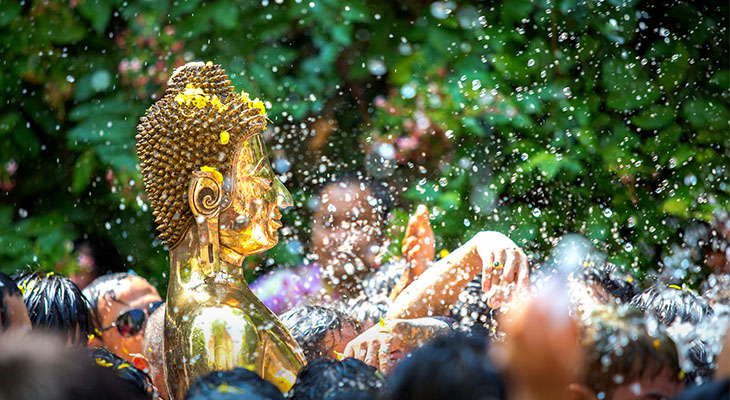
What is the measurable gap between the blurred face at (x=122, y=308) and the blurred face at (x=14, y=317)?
3.30ft

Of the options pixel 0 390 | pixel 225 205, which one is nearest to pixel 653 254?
pixel 225 205

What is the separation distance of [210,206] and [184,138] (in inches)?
8.1

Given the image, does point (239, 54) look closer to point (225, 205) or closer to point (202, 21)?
point (202, 21)

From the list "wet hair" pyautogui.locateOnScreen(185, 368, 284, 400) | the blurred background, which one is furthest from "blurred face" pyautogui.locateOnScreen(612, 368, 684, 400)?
the blurred background

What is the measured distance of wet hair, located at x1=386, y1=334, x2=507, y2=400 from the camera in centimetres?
123

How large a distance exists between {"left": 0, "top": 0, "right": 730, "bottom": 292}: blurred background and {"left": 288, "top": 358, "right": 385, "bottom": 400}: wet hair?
286cm

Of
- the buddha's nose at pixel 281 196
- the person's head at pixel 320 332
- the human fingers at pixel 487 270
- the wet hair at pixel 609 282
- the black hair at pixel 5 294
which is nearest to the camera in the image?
the black hair at pixel 5 294

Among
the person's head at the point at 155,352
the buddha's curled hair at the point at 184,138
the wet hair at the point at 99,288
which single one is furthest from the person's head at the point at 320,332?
the wet hair at the point at 99,288

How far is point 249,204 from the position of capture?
2314 millimetres

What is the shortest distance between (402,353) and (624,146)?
3.03 metres

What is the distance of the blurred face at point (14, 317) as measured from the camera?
75.4 inches

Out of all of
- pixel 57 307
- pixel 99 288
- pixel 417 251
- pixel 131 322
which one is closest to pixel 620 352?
pixel 417 251

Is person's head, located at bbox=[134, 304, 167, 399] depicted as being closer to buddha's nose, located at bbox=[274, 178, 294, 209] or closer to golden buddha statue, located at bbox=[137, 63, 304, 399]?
golden buddha statue, located at bbox=[137, 63, 304, 399]

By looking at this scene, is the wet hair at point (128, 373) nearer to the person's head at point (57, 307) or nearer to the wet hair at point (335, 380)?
the wet hair at point (335, 380)
